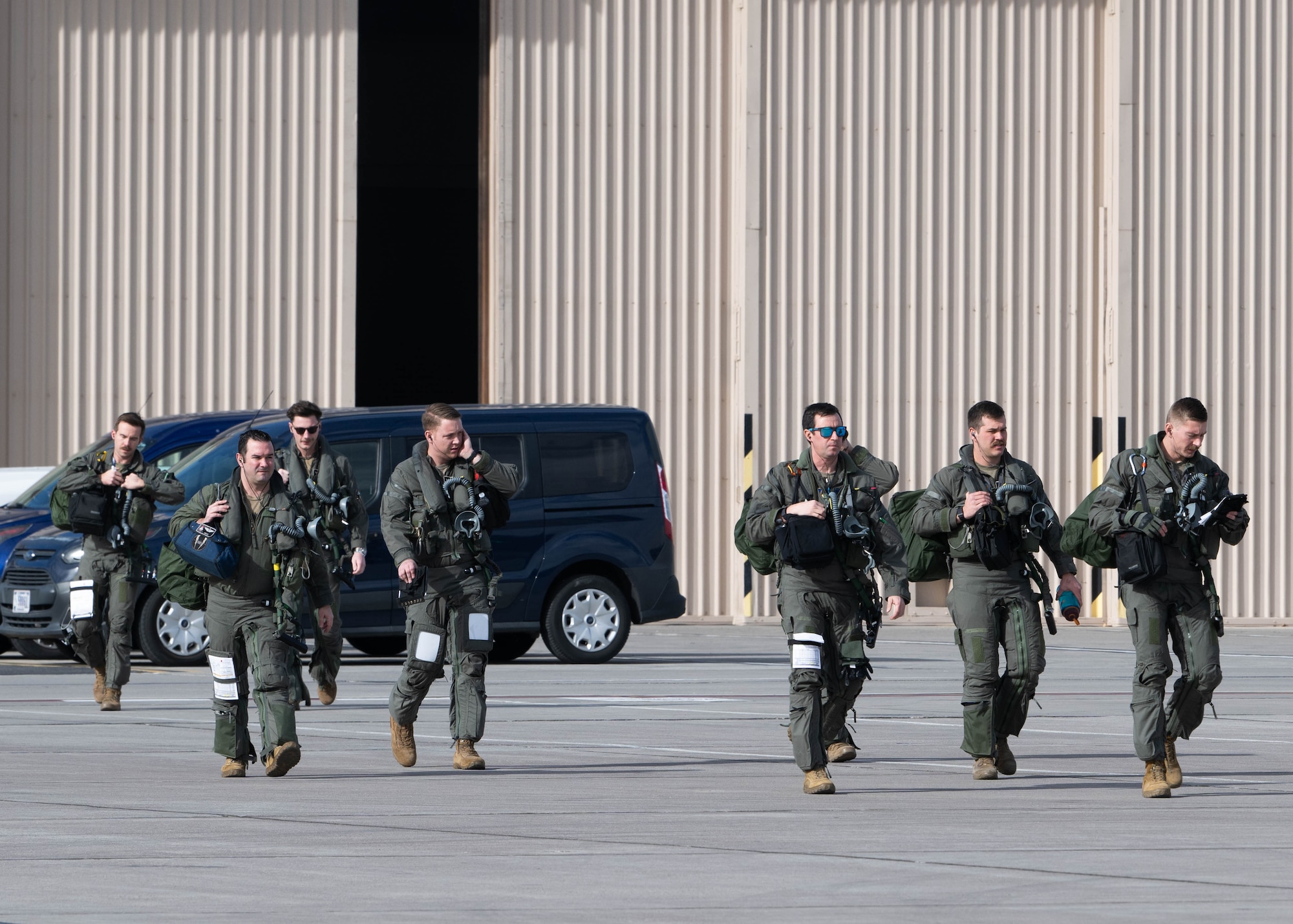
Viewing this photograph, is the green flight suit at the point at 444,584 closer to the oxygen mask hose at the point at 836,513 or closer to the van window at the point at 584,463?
the oxygen mask hose at the point at 836,513

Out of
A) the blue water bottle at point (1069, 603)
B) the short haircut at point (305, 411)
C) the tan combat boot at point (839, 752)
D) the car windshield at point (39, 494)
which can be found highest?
the short haircut at point (305, 411)

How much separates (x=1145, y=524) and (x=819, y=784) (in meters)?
1.77

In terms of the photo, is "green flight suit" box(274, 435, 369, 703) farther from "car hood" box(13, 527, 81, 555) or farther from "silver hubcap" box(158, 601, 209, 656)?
"car hood" box(13, 527, 81, 555)

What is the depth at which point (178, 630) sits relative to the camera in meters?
19.3

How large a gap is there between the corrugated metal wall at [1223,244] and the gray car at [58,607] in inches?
545

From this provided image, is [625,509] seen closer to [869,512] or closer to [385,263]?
[869,512]

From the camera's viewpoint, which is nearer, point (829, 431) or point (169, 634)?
point (829, 431)

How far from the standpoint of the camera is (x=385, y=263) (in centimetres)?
3412

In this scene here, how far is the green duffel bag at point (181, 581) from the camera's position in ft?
37.9

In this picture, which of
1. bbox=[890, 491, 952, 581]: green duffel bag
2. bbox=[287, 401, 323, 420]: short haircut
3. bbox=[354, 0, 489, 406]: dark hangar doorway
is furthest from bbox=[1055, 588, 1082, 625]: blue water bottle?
bbox=[354, 0, 489, 406]: dark hangar doorway

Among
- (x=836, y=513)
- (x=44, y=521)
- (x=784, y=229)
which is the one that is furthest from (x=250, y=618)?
(x=784, y=229)

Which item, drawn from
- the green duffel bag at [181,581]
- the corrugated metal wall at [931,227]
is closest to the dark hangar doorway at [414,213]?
the corrugated metal wall at [931,227]

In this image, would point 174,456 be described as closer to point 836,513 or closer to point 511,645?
point 511,645

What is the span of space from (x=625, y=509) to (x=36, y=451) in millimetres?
8818
